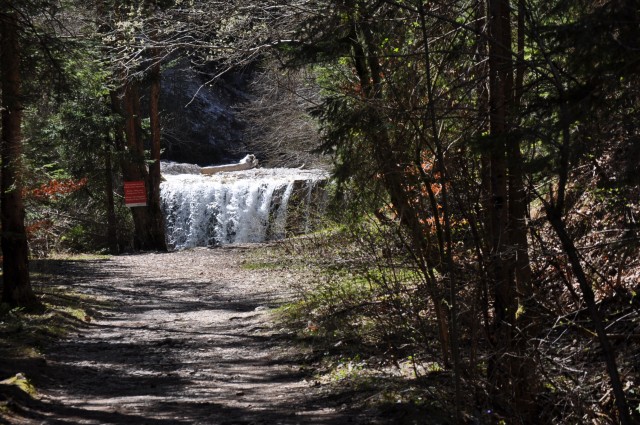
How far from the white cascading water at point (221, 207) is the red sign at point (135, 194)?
19.5ft

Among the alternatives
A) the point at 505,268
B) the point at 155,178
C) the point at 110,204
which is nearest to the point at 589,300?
the point at 505,268

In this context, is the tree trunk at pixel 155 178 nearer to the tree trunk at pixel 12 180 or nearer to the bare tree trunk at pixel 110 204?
the bare tree trunk at pixel 110 204

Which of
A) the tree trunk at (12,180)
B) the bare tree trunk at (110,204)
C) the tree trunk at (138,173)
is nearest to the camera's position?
the tree trunk at (12,180)

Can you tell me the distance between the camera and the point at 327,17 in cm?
855

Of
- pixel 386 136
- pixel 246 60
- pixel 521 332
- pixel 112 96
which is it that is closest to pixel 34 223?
pixel 246 60

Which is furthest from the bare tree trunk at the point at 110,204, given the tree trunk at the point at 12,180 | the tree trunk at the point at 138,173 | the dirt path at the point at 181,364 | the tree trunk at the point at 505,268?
the tree trunk at the point at 505,268

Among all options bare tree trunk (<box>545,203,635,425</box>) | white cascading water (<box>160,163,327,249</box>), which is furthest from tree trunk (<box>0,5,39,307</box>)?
white cascading water (<box>160,163,327,249</box>)

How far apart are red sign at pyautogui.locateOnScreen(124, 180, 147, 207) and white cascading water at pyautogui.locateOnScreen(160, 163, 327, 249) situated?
19.5ft

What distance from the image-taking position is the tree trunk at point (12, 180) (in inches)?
400

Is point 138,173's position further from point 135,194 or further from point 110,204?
point 110,204

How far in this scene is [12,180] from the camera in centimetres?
1056

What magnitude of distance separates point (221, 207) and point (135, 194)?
6.83m

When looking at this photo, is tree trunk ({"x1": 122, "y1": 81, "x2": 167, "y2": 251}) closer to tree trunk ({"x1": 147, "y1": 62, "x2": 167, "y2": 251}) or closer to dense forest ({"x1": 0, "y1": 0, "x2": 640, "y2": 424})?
tree trunk ({"x1": 147, "y1": 62, "x2": 167, "y2": 251})

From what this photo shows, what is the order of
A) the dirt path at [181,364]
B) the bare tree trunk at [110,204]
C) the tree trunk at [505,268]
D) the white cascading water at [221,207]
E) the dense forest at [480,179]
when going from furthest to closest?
the white cascading water at [221,207], the bare tree trunk at [110,204], the dirt path at [181,364], the tree trunk at [505,268], the dense forest at [480,179]
